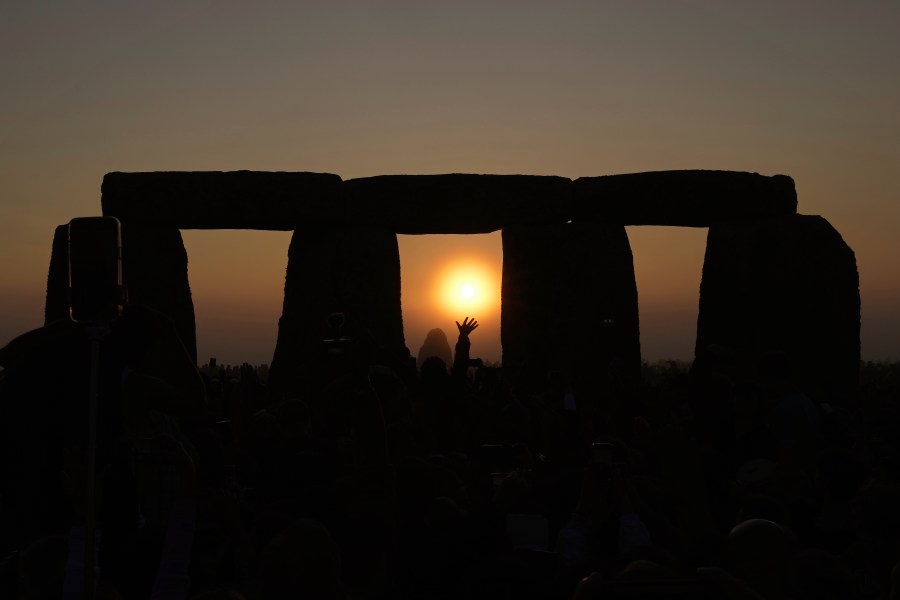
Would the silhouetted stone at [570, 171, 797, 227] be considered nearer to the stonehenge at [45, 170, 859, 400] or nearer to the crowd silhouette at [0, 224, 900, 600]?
the stonehenge at [45, 170, 859, 400]

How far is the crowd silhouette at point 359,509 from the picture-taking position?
13.2 ft

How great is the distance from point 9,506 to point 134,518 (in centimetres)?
53

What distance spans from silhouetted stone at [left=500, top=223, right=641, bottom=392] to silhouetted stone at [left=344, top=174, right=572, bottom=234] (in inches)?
12.5

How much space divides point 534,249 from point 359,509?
12.3 meters

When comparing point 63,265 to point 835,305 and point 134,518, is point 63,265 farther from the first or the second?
point 134,518

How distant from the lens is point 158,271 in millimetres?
16812

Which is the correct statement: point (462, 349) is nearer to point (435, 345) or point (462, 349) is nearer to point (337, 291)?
point (337, 291)

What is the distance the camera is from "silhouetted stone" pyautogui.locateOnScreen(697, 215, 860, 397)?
54.5ft

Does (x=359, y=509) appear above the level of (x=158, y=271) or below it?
below

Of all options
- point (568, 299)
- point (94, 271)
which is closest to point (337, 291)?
point (568, 299)

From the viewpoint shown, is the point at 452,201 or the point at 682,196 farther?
the point at 682,196

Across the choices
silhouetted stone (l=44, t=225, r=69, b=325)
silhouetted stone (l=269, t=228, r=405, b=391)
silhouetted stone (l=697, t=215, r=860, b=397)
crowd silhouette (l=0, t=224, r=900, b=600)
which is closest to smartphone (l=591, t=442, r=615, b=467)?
crowd silhouette (l=0, t=224, r=900, b=600)

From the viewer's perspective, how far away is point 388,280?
56.0 feet

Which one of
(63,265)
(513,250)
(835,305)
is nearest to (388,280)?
(513,250)
